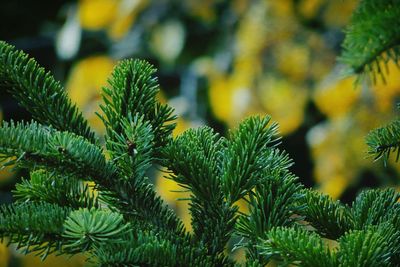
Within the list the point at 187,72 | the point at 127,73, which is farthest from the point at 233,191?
the point at 187,72

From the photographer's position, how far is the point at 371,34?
2.29ft

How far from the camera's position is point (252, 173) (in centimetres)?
51

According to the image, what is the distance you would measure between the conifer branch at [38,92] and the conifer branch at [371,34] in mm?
325

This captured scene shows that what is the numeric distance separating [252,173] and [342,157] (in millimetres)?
1294

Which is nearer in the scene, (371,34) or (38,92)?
(38,92)

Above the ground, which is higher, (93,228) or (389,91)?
(389,91)

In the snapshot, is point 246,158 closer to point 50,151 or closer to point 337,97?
point 50,151

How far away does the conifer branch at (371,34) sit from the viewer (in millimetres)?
687

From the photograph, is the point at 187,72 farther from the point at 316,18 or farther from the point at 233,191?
the point at 233,191

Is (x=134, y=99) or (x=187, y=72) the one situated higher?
(x=187, y=72)

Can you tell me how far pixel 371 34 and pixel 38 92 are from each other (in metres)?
0.36

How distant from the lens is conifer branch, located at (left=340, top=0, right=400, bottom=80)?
69cm

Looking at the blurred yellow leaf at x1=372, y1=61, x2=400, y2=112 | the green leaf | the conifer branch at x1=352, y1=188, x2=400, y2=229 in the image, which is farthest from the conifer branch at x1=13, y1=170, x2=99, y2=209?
the blurred yellow leaf at x1=372, y1=61, x2=400, y2=112

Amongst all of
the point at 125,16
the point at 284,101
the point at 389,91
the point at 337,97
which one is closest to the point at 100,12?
the point at 125,16
